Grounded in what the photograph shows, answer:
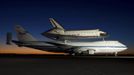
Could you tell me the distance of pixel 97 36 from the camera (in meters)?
124

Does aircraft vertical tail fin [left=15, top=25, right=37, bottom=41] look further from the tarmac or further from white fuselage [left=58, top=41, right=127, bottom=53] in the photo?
the tarmac

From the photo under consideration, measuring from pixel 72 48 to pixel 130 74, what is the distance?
72804 millimetres

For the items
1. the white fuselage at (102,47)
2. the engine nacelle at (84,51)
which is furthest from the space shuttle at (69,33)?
the engine nacelle at (84,51)

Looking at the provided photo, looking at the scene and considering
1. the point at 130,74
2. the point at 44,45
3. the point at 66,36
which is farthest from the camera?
the point at 66,36

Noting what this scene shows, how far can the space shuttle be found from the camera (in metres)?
122

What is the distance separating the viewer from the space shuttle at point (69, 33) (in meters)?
122

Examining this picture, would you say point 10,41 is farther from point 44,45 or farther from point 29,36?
point 44,45

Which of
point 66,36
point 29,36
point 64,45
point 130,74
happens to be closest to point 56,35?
point 66,36

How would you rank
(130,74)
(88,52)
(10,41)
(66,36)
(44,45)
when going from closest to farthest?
(130,74), (88,52), (44,45), (10,41), (66,36)

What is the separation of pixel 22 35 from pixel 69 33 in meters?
22.7

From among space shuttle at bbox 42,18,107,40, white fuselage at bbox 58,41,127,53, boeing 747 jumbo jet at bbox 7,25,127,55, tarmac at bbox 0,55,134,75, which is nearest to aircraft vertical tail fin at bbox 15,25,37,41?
boeing 747 jumbo jet at bbox 7,25,127,55

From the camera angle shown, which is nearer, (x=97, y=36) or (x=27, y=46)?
(x=27, y=46)

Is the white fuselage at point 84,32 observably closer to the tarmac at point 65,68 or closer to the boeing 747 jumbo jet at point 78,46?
the boeing 747 jumbo jet at point 78,46

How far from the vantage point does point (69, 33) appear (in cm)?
12344
